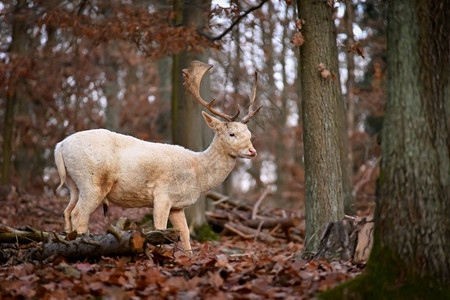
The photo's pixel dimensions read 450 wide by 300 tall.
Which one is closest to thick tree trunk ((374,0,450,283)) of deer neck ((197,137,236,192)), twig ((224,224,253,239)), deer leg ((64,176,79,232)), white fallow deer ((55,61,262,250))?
white fallow deer ((55,61,262,250))

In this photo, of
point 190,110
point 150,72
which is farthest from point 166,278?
point 150,72

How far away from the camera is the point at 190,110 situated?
1282cm

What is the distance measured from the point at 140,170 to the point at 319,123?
8.60 feet

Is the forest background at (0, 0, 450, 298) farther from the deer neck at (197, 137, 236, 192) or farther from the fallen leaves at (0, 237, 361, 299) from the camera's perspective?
the deer neck at (197, 137, 236, 192)

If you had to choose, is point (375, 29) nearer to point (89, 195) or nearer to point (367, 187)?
point (367, 187)

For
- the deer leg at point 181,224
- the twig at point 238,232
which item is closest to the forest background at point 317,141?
the twig at point 238,232

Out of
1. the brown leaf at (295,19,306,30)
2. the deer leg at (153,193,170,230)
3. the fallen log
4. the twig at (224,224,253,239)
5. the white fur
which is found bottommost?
the twig at (224,224,253,239)

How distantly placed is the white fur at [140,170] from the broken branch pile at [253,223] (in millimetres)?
4109

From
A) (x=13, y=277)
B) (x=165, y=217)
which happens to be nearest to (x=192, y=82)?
(x=165, y=217)

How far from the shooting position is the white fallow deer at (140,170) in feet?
28.0

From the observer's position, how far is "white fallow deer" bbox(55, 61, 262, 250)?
28.0 ft

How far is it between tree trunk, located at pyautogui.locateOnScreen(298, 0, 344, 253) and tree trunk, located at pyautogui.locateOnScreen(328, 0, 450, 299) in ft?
8.99

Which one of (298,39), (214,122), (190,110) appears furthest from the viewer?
(190,110)

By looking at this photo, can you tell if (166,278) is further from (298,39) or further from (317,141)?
(298,39)
